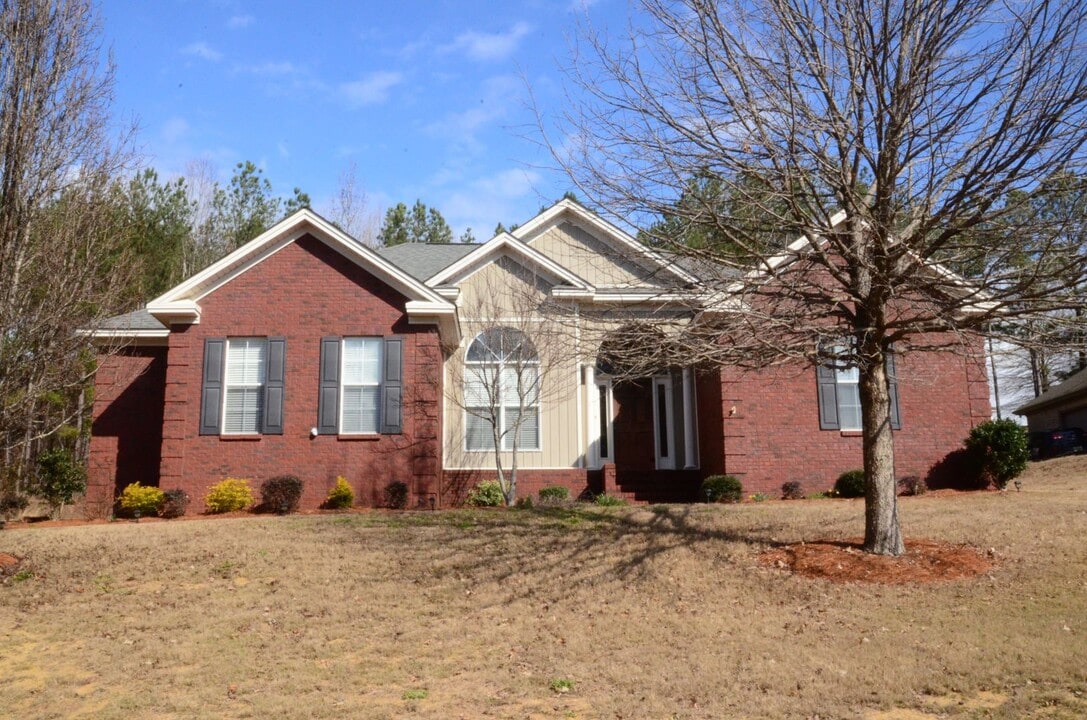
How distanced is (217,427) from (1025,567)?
44.8 ft

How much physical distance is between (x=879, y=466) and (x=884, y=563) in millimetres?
1141

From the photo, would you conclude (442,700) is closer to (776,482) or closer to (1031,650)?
(1031,650)

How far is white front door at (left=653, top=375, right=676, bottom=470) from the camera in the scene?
19500 millimetres

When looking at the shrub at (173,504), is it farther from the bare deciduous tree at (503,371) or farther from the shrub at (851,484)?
the shrub at (851,484)

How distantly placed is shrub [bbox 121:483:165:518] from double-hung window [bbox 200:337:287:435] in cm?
143

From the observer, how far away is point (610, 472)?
17.9 meters

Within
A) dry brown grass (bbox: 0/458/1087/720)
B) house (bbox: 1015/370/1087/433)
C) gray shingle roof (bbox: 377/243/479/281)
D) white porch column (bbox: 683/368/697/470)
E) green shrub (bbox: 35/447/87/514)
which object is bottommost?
dry brown grass (bbox: 0/458/1087/720)

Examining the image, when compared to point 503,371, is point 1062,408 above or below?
above

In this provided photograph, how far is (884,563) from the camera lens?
401 inches

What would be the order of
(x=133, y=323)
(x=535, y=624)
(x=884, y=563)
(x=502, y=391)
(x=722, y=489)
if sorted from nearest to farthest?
(x=535, y=624) < (x=884, y=563) < (x=722, y=489) < (x=502, y=391) < (x=133, y=323)

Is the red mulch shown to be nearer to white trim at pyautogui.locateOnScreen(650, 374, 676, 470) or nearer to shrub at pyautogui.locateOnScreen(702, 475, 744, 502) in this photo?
shrub at pyautogui.locateOnScreen(702, 475, 744, 502)

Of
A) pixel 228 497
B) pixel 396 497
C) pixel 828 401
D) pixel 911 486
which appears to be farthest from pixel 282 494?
pixel 911 486

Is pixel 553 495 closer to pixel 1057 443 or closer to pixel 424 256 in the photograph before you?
pixel 424 256

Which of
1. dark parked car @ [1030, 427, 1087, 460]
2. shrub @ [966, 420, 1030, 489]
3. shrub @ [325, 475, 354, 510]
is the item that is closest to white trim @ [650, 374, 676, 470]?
shrub @ [966, 420, 1030, 489]
